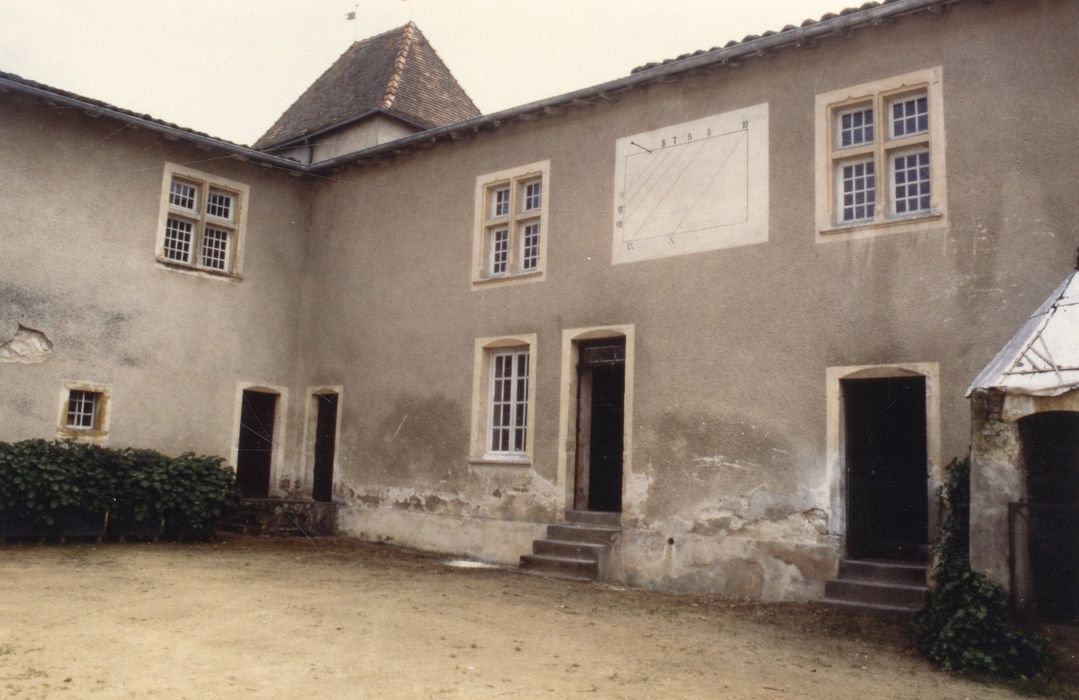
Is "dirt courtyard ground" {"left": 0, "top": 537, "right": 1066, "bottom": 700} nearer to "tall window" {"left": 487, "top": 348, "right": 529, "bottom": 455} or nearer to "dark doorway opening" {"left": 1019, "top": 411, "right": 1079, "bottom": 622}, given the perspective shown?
"dark doorway opening" {"left": 1019, "top": 411, "right": 1079, "bottom": 622}

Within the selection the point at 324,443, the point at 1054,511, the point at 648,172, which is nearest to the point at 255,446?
the point at 324,443

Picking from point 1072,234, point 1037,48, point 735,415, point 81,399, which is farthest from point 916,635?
point 81,399

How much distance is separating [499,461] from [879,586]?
17.9 feet

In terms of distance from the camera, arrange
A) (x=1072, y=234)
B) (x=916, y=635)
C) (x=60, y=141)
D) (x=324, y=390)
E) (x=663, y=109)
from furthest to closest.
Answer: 1. (x=324, y=390)
2. (x=60, y=141)
3. (x=663, y=109)
4. (x=1072, y=234)
5. (x=916, y=635)

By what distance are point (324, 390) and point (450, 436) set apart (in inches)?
125

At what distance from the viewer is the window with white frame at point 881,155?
9.15 m

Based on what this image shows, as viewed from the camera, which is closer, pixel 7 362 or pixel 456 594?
pixel 456 594

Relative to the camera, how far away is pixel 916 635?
7.21 metres

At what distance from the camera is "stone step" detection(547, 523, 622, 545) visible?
1081cm

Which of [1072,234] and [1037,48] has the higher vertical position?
[1037,48]

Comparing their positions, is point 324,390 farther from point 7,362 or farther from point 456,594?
point 456,594

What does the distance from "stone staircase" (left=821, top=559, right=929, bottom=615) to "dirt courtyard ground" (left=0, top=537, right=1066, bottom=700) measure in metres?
0.28

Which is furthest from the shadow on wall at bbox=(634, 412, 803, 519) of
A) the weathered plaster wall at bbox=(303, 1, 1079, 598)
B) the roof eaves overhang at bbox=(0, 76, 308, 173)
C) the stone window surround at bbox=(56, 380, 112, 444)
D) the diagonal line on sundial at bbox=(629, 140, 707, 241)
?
A: the roof eaves overhang at bbox=(0, 76, 308, 173)

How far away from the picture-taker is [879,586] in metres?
8.57
